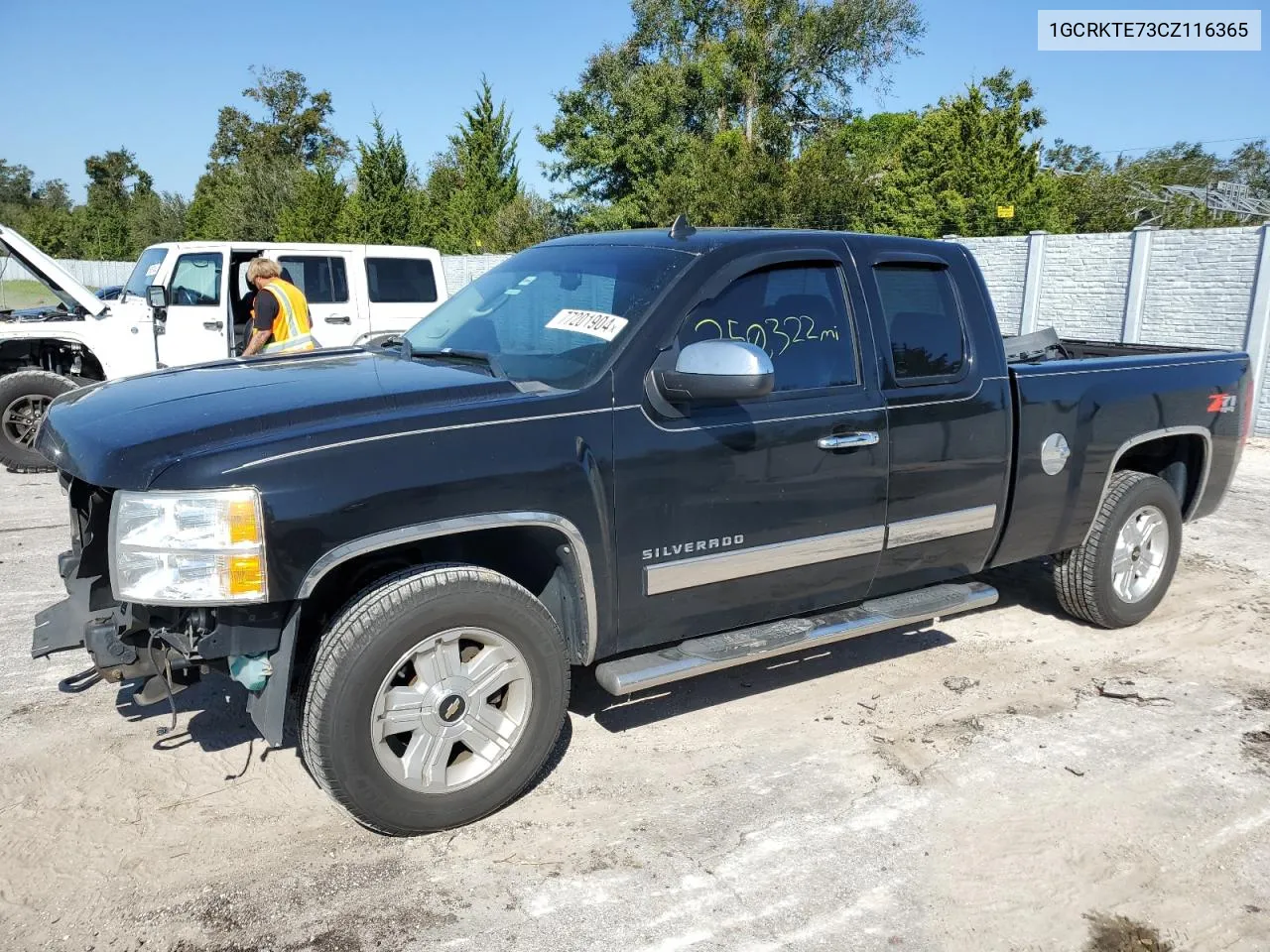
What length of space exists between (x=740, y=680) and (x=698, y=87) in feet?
110

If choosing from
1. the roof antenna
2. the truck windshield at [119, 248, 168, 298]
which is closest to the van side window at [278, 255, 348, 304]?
the truck windshield at [119, 248, 168, 298]

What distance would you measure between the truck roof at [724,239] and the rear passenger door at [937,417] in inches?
3.3

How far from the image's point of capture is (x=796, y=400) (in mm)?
3812

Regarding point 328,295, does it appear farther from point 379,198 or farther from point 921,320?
point 379,198

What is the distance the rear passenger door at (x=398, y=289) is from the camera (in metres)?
10.7

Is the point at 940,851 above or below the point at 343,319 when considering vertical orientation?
below

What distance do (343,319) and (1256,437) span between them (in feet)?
35.0

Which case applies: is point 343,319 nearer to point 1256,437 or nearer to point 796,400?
point 796,400

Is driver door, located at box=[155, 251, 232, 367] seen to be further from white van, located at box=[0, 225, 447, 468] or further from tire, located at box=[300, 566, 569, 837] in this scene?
tire, located at box=[300, 566, 569, 837]

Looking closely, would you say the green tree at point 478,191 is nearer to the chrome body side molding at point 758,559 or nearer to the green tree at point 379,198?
the green tree at point 379,198

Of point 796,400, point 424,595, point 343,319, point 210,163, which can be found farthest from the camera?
point 210,163

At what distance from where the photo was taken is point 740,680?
4.54 meters

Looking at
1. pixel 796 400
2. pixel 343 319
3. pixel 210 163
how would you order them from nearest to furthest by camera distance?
pixel 796 400 → pixel 343 319 → pixel 210 163

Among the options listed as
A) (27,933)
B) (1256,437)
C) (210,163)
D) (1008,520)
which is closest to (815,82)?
(1256,437)
